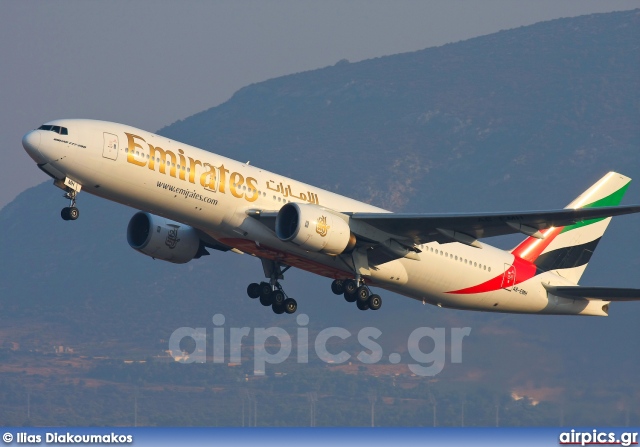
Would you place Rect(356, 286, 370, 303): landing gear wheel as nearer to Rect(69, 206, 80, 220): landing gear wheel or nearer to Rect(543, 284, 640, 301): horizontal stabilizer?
Rect(543, 284, 640, 301): horizontal stabilizer

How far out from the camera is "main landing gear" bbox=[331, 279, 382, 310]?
46.2m

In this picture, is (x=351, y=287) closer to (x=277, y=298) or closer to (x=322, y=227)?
(x=322, y=227)

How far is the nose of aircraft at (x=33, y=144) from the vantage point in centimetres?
4091

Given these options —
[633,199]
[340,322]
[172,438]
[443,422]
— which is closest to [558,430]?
[443,422]

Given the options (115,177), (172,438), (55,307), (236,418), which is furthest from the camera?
(55,307)

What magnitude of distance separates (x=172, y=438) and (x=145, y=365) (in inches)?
1357

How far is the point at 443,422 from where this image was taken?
10725cm

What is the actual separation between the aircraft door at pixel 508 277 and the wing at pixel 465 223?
16.6ft

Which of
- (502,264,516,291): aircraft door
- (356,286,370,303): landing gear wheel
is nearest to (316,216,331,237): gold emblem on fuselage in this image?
(356,286,370,303): landing gear wheel

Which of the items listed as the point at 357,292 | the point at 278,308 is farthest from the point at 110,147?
the point at 278,308

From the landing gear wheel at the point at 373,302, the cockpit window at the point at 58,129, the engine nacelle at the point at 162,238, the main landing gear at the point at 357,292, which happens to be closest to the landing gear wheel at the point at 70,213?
the cockpit window at the point at 58,129

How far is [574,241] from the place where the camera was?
54.1m

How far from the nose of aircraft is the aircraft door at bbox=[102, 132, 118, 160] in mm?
2084

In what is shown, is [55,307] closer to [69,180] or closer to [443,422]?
[443,422]
